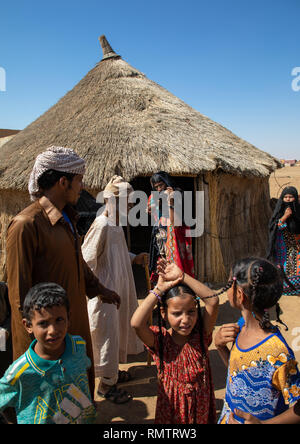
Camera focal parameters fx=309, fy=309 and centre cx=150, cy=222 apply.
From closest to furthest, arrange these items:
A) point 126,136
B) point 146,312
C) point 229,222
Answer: point 146,312 < point 126,136 < point 229,222

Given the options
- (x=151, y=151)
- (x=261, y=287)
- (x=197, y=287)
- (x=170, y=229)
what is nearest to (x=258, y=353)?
(x=261, y=287)

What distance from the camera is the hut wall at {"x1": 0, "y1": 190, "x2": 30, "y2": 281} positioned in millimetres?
6616

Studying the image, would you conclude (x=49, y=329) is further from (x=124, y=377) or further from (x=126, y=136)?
(x=126, y=136)

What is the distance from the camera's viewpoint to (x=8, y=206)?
686cm

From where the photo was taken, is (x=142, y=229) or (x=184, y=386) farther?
(x=142, y=229)

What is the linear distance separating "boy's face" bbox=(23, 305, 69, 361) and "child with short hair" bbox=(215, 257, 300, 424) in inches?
32.1

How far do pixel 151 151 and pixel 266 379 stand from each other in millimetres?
5319
